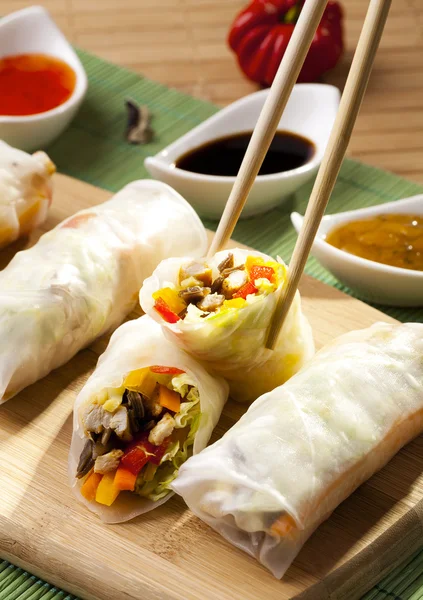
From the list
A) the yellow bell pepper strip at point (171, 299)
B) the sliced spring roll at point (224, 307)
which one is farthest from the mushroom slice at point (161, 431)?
the yellow bell pepper strip at point (171, 299)

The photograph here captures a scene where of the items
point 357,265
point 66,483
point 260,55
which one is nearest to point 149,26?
point 260,55

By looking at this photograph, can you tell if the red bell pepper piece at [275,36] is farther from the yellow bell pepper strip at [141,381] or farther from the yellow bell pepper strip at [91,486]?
the yellow bell pepper strip at [91,486]

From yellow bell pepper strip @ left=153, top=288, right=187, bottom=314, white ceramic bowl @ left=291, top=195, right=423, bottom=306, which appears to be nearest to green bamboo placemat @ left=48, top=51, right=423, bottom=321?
white ceramic bowl @ left=291, top=195, right=423, bottom=306

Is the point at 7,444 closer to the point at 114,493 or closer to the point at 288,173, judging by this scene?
the point at 114,493

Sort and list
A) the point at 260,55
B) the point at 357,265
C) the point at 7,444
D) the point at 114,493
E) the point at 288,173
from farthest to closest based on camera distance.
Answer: the point at 260,55 < the point at 288,173 < the point at 357,265 < the point at 7,444 < the point at 114,493

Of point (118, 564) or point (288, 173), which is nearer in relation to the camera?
point (118, 564)

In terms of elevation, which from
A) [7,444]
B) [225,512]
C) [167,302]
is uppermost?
[167,302]

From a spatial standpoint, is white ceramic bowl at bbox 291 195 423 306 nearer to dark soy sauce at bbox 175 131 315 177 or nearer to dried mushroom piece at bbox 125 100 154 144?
dark soy sauce at bbox 175 131 315 177
